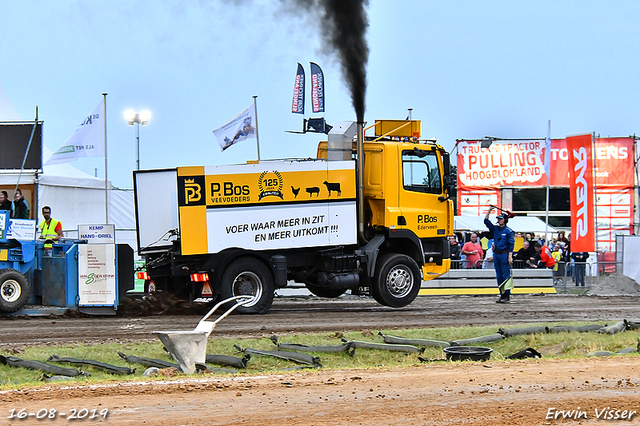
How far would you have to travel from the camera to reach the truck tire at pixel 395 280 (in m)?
15.7

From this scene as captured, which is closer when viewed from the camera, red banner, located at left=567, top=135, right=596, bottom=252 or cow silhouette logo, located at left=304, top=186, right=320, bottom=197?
cow silhouette logo, located at left=304, top=186, right=320, bottom=197

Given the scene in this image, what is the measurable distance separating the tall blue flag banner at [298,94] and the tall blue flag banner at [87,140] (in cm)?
527

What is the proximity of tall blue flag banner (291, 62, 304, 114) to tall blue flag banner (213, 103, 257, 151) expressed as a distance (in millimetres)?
1264

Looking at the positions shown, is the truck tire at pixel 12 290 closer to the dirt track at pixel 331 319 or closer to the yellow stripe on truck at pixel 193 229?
the dirt track at pixel 331 319

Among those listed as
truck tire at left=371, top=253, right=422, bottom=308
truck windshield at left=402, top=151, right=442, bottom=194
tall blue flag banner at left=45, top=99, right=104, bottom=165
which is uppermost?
tall blue flag banner at left=45, top=99, right=104, bottom=165

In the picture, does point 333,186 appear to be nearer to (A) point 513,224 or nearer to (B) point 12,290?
(B) point 12,290

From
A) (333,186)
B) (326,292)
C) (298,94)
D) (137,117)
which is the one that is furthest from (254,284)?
(137,117)

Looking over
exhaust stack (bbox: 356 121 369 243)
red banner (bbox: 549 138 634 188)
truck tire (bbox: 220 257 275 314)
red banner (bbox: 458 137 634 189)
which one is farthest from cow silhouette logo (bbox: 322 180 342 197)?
red banner (bbox: 549 138 634 188)

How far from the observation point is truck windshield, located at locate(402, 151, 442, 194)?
51.5ft

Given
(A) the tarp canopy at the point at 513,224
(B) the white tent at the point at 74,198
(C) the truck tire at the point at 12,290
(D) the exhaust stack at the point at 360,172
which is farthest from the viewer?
(A) the tarp canopy at the point at 513,224

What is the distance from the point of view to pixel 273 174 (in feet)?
48.5

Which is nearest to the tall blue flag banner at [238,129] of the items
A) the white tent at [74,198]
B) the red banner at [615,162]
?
the white tent at [74,198]

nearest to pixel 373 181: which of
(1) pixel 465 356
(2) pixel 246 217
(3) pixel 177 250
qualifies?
(2) pixel 246 217

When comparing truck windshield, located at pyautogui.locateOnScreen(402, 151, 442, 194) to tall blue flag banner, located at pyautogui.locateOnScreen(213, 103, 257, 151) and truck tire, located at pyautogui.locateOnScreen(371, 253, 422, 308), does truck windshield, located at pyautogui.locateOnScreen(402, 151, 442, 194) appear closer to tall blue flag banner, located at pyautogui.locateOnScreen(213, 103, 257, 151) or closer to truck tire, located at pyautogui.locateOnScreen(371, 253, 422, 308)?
truck tire, located at pyautogui.locateOnScreen(371, 253, 422, 308)
